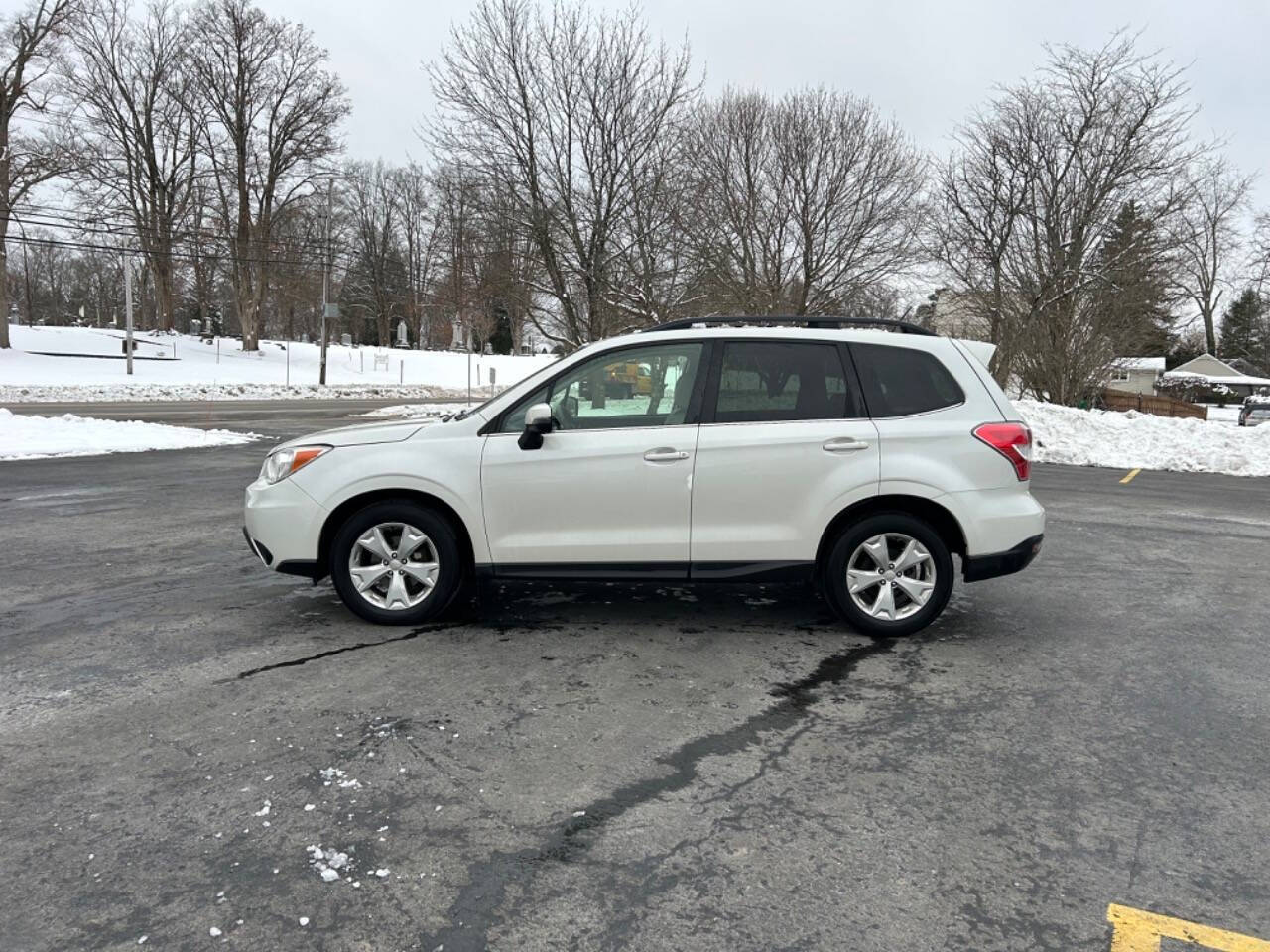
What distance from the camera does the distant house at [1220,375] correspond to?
6450 centimetres

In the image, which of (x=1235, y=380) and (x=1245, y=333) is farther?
(x=1245, y=333)

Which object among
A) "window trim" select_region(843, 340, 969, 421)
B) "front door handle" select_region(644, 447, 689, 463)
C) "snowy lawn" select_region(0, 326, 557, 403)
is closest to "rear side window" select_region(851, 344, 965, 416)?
"window trim" select_region(843, 340, 969, 421)

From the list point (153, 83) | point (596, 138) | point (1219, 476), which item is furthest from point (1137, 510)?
point (153, 83)

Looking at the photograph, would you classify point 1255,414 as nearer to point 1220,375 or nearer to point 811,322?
point 811,322

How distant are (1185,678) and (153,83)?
57.2 meters

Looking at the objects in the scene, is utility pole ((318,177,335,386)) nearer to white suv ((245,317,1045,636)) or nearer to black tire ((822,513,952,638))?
white suv ((245,317,1045,636))

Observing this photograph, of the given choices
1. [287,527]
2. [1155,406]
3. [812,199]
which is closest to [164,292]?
[812,199]

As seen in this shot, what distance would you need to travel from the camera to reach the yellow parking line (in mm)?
2387

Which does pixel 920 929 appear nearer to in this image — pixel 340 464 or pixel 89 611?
pixel 340 464

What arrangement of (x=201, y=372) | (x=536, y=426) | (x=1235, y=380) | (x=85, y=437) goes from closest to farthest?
1. (x=536, y=426)
2. (x=85, y=437)
3. (x=201, y=372)
4. (x=1235, y=380)

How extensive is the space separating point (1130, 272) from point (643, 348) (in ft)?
72.1

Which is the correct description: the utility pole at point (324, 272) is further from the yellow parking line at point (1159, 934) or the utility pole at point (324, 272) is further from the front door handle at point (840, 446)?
the yellow parking line at point (1159, 934)

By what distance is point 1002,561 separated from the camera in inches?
197

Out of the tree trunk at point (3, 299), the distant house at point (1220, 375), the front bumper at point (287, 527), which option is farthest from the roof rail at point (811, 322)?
the distant house at point (1220, 375)
